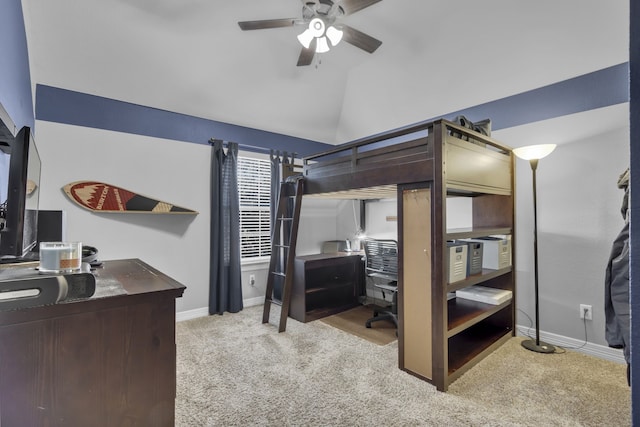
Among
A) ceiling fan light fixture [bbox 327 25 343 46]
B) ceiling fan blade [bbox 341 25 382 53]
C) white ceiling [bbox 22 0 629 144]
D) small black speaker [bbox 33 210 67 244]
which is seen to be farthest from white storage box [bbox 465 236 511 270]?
small black speaker [bbox 33 210 67 244]

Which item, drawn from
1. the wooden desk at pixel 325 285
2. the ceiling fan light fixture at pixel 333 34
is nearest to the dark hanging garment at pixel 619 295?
the ceiling fan light fixture at pixel 333 34

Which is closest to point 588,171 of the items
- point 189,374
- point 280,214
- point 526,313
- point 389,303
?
point 526,313

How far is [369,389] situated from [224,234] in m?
2.29

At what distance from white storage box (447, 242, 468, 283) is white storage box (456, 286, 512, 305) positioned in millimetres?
549

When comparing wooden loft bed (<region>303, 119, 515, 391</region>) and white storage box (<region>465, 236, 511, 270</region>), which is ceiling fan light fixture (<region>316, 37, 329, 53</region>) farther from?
white storage box (<region>465, 236, 511, 270</region>)

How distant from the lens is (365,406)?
1892mm

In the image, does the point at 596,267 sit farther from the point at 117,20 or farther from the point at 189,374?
the point at 117,20

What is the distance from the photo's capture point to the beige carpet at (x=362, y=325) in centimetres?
297

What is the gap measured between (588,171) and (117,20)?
410 centimetres

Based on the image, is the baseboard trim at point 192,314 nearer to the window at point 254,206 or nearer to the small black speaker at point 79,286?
the window at point 254,206

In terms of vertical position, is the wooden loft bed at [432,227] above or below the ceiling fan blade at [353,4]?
below

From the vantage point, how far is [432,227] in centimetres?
214

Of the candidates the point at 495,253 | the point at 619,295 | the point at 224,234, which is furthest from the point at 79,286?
the point at 495,253

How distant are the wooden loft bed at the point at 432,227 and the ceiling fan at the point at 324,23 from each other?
82cm
